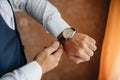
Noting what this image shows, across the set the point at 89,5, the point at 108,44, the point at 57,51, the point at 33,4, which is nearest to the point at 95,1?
the point at 89,5

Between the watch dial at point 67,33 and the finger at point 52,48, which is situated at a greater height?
the watch dial at point 67,33

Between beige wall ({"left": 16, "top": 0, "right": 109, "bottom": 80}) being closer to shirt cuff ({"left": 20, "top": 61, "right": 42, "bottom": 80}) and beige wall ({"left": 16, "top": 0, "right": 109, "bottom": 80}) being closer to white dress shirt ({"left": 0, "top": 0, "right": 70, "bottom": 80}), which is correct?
white dress shirt ({"left": 0, "top": 0, "right": 70, "bottom": 80})

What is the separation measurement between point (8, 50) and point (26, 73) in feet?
0.39

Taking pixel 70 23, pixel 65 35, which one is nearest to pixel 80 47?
pixel 65 35

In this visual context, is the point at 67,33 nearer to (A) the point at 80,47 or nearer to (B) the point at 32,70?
(A) the point at 80,47

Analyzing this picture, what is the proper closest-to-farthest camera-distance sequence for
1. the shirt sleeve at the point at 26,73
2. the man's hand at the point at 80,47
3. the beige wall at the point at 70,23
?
the shirt sleeve at the point at 26,73 → the man's hand at the point at 80,47 → the beige wall at the point at 70,23

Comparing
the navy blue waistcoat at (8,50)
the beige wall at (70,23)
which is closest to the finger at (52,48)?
the navy blue waistcoat at (8,50)

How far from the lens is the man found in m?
0.66

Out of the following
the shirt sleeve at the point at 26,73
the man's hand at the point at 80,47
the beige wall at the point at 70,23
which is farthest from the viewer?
the beige wall at the point at 70,23

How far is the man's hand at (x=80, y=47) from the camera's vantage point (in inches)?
28.4

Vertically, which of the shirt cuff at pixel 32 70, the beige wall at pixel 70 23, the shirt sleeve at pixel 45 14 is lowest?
the beige wall at pixel 70 23

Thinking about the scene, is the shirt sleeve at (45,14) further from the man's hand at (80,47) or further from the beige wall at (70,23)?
the beige wall at (70,23)

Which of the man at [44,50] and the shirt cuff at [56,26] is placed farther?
the shirt cuff at [56,26]

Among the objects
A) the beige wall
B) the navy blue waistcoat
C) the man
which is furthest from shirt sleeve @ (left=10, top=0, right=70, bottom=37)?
the beige wall
